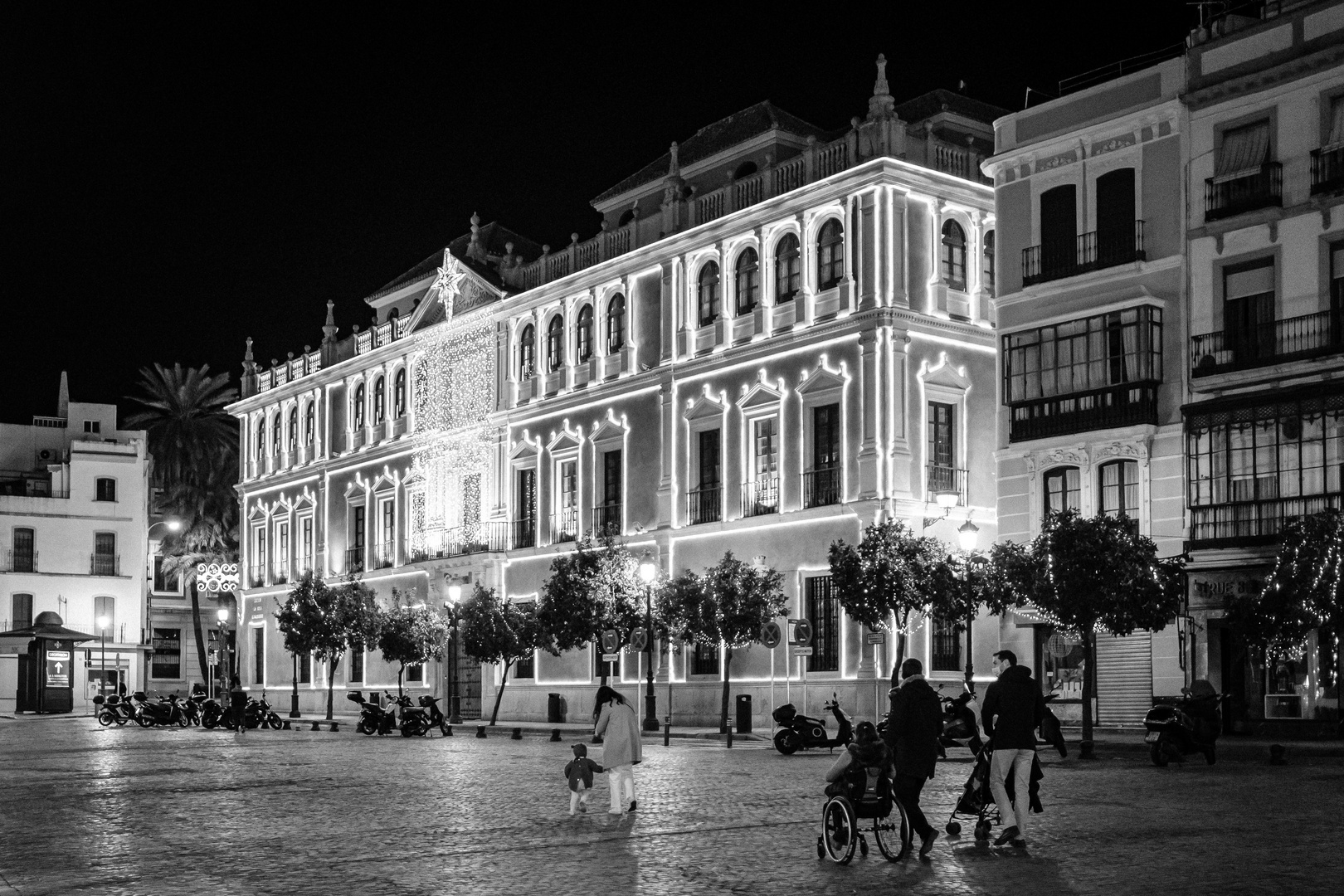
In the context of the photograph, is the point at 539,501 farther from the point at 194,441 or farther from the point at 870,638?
the point at 194,441

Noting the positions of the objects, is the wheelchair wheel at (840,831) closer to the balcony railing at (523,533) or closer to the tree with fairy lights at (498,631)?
the tree with fairy lights at (498,631)

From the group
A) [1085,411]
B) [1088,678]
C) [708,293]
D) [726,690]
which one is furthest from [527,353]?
[1088,678]

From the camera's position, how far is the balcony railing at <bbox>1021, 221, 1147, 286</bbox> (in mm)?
A: 34250

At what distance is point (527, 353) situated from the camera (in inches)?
2045

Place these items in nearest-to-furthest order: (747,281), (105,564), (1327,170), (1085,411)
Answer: (1327,170) → (1085,411) → (747,281) → (105,564)

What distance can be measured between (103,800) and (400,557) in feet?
123

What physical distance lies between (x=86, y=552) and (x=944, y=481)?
47.6 meters

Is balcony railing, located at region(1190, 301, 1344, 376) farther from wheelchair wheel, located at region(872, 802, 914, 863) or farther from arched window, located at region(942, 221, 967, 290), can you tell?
wheelchair wheel, located at region(872, 802, 914, 863)

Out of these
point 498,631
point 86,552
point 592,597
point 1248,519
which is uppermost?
point 1248,519

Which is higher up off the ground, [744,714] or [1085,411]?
[1085,411]

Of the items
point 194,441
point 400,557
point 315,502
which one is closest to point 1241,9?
point 400,557

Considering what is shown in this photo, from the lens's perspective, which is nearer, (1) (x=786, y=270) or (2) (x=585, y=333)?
(1) (x=786, y=270)

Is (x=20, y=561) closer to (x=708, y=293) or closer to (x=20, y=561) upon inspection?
(x=20, y=561)

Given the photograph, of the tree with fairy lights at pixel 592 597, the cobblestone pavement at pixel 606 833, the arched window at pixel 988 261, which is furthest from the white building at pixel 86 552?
the cobblestone pavement at pixel 606 833
